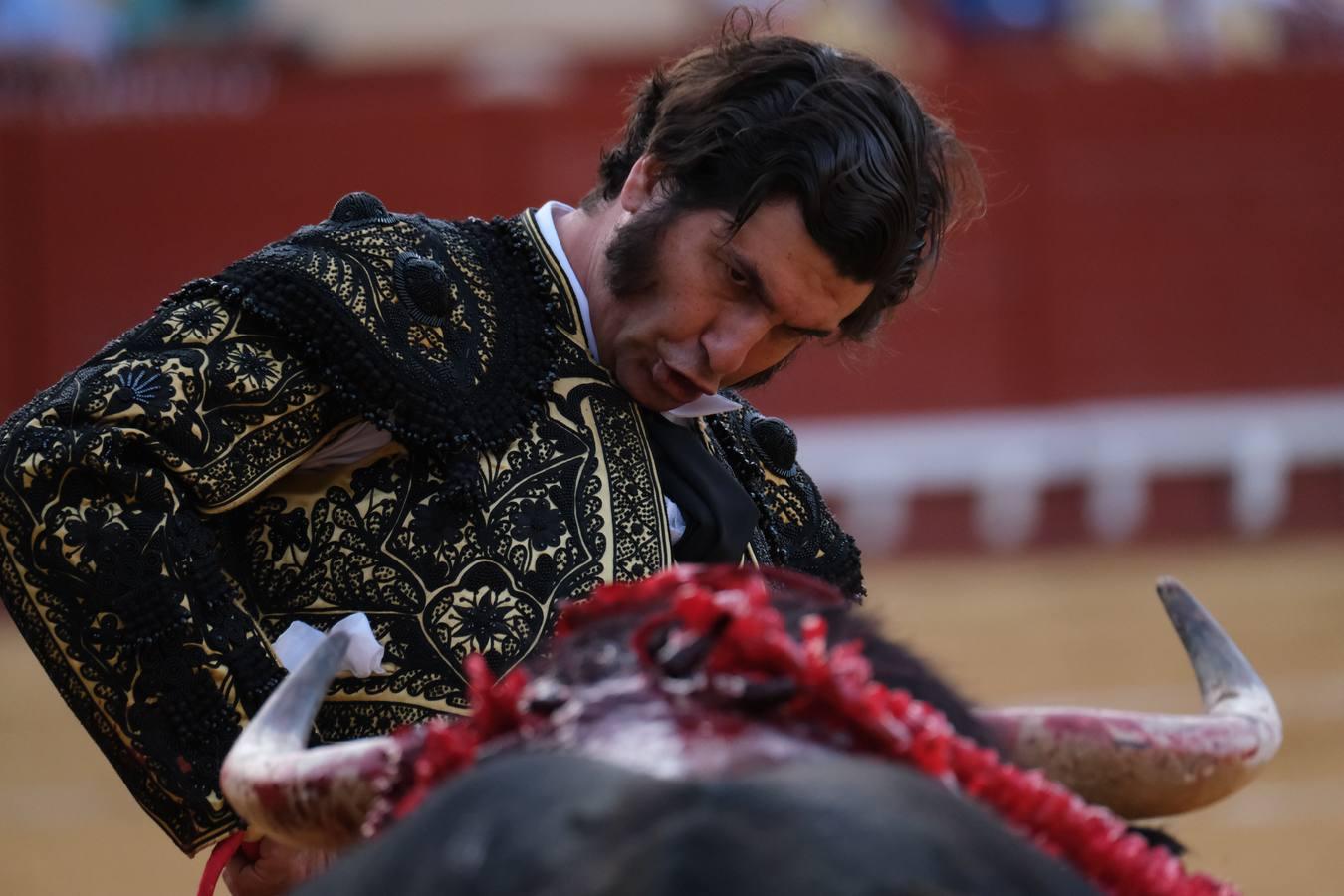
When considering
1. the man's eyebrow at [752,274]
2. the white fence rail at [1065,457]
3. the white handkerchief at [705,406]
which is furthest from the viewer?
the white fence rail at [1065,457]

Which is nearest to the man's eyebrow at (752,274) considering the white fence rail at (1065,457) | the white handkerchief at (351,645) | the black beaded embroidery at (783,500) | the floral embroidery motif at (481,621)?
the black beaded embroidery at (783,500)

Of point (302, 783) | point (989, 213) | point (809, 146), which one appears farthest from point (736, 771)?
point (989, 213)

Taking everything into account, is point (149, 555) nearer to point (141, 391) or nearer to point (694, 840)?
point (141, 391)

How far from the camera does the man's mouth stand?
2.04 m

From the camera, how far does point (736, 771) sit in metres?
1.02

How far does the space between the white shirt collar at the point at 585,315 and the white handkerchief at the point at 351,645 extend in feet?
1.35

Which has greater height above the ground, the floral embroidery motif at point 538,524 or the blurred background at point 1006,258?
the floral embroidery motif at point 538,524

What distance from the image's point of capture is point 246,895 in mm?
1836

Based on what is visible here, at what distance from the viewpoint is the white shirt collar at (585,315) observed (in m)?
2.09

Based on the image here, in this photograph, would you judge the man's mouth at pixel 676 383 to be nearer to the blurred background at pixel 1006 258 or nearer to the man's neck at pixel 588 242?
the man's neck at pixel 588 242

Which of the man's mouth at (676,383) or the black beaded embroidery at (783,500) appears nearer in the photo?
the man's mouth at (676,383)

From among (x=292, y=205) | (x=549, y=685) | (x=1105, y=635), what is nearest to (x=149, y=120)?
(x=292, y=205)

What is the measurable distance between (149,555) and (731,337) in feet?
2.03

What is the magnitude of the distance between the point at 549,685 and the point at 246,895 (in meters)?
0.78
